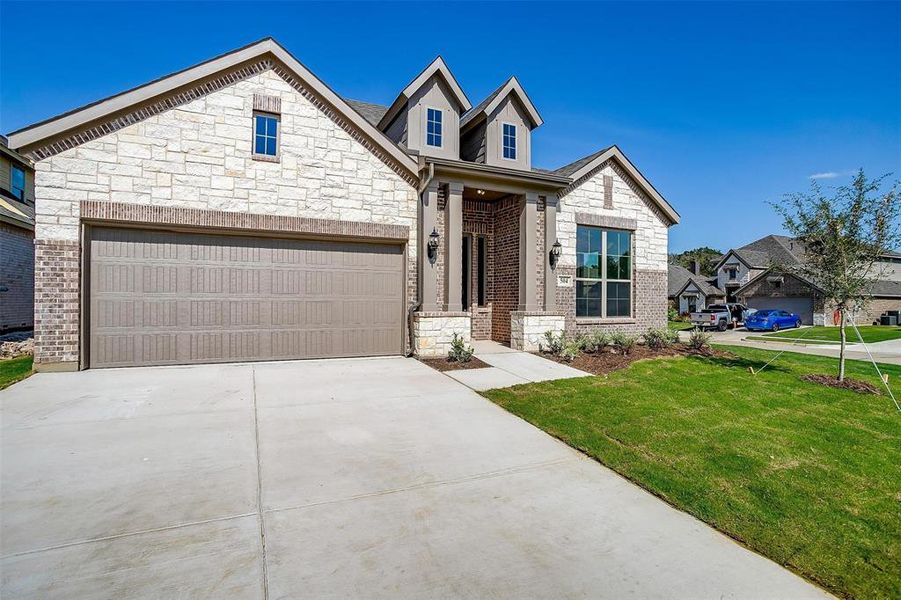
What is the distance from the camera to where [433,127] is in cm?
1180

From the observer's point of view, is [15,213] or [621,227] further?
[15,213]

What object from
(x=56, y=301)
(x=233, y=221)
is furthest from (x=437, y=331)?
(x=56, y=301)

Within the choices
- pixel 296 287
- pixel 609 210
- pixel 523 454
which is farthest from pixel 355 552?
pixel 609 210

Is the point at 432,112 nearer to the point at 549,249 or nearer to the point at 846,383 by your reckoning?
the point at 549,249

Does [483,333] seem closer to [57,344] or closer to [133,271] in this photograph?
[133,271]

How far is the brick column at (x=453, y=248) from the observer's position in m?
10.0

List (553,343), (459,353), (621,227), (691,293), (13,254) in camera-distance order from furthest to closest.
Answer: (691,293) → (13,254) → (621,227) → (553,343) → (459,353)

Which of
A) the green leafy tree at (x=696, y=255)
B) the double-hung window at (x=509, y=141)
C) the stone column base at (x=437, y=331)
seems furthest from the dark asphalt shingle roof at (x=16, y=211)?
the green leafy tree at (x=696, y=255)

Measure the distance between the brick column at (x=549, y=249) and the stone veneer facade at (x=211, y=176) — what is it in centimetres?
364

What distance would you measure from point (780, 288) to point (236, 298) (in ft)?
125

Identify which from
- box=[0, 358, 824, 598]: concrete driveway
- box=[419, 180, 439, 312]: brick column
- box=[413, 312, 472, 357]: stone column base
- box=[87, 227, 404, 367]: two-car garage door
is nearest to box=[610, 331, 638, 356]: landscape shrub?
box=[413, 312, 472, 357]: stone column base

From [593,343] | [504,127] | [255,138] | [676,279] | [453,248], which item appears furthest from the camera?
[676,279]

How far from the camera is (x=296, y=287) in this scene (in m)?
9.19

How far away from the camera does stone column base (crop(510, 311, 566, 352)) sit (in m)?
10.6
